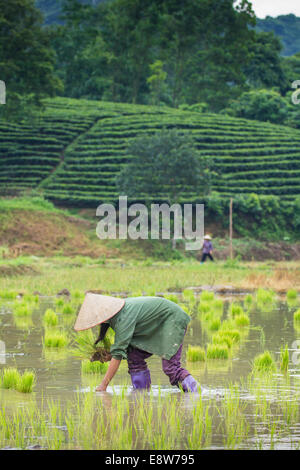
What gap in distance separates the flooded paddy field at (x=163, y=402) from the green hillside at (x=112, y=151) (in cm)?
2563

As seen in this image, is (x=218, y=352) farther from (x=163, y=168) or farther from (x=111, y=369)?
(x=163, y=168)

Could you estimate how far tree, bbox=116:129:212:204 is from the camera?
30.5 meters

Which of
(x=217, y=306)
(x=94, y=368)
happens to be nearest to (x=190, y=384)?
(x=94, y=368)

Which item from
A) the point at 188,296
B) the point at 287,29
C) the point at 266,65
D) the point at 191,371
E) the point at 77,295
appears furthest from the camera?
the point at 287,29

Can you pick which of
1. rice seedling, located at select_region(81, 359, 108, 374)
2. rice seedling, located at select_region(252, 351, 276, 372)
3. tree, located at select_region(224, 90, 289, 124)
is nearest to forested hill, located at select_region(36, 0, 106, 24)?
tree, located at select_region(224, 90, 289, 124)

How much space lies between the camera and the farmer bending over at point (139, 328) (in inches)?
224

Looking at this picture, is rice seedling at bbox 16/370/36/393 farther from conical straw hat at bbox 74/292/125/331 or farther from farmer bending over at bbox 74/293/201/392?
conical straw hat at bbox 74/292/125/331

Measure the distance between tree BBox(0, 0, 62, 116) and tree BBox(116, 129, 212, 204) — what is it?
27.8 feet

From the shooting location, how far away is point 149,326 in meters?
A: 5.86

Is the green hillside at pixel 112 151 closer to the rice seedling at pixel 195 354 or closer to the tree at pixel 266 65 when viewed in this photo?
the tree at pixel 266 65

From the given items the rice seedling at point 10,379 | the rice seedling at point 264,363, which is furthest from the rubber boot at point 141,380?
the rice seedling at point 264,363

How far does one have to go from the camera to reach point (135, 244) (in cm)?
2972

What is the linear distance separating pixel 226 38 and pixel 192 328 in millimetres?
54506

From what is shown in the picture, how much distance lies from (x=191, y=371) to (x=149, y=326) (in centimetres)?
150
